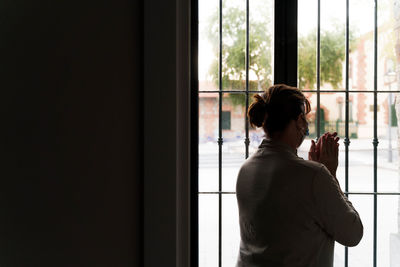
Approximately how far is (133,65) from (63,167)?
0.48 metres

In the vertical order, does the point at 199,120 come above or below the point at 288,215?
above

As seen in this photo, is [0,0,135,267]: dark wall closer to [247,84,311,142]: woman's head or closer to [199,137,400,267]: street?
[199,137,400,267]: street

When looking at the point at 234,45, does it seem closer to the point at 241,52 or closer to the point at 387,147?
the point at 241,52

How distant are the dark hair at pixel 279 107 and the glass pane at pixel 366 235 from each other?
74cm

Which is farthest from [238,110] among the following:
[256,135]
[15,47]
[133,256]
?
[15,47]

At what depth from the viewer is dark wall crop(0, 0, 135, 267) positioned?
1269 mm

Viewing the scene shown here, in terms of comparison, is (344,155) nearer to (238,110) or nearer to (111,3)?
(238,110)

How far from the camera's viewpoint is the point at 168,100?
1249mm

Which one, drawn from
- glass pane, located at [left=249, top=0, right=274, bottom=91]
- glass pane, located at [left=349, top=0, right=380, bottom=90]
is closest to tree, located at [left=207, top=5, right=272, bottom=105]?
glass pane, located at [left=249, top=0, right=274, bottom=91]

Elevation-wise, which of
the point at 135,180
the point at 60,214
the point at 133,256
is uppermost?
the point at 135,180

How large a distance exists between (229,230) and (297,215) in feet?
2.06

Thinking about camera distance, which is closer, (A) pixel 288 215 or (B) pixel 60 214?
(A) pixel 288 215

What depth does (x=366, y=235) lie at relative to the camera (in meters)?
1.61

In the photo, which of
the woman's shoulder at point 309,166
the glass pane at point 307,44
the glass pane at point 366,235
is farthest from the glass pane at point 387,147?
the woman's shoulder at point 309,166
